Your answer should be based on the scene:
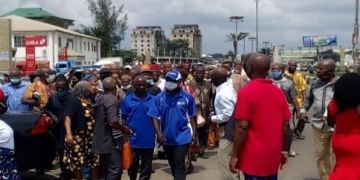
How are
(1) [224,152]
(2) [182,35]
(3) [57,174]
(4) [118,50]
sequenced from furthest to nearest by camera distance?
(2) [182,35] < (4) [118,50] < (3) [57,174] < (1) [224,152]

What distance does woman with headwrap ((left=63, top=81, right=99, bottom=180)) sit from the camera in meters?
7.02

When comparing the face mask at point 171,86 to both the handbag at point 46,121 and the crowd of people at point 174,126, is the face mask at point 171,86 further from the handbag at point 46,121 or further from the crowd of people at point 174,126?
the handbag at point 46,121

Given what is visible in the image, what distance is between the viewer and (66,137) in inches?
278

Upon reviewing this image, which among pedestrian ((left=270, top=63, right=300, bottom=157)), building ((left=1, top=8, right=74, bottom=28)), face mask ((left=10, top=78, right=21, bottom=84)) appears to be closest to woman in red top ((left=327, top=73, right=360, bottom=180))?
pedestrian ((left=270, top=63, right=300, bottom=157))

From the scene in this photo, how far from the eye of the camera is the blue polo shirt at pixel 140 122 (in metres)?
7.07

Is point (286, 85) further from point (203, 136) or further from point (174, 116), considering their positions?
point (174, 116)

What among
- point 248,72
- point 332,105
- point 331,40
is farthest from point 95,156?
point 331,40

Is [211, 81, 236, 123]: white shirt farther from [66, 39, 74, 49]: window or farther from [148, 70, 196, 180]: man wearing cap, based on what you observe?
[66, 39, 74, 49]: window

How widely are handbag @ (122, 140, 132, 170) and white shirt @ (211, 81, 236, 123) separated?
1.19m

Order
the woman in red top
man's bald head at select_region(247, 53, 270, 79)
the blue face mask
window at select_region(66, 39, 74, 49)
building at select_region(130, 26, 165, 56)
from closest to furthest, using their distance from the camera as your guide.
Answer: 1. the woman in red top
2. man's bald head at select_region(247, 53, 270, 79)
3. the blue face mask
4. window at select_region(66, 39, 74, 49)
5. building at select_region(130, 26, 165, 56)

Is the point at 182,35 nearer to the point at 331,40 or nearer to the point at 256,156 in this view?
the point at 331,40

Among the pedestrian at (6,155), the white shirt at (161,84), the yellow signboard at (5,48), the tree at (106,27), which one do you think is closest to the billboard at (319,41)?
the tree at (106,27)

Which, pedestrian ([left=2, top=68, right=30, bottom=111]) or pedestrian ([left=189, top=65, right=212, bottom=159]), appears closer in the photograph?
pedestrian ([left=2, top=68, right=30, bottom=111])

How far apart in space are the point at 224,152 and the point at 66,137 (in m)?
2.11
